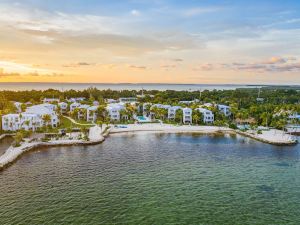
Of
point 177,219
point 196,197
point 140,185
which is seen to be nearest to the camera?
point 177,219

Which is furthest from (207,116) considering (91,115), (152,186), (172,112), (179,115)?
(152,186)

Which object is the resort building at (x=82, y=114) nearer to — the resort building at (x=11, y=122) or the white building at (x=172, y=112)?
the resort building at (x=11, y=122)

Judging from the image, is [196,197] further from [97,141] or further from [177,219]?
[97,141]

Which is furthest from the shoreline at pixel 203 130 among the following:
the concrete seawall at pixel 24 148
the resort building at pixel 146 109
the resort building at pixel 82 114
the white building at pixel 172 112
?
the resort building at pixel 146 109

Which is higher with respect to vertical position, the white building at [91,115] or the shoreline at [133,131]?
the white building at [91,115]

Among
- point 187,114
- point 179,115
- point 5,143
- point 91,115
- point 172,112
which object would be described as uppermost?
point 172,112

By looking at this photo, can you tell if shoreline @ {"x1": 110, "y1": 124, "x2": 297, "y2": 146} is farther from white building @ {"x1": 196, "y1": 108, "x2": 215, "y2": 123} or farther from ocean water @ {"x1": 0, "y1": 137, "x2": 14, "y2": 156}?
ocean water @ {"x1": 0, "y1": 137, "x2": 14, "y2": 156}

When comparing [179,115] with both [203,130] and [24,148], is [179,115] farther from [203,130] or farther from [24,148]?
[24,148]

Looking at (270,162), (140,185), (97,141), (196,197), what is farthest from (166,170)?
(97,141)
